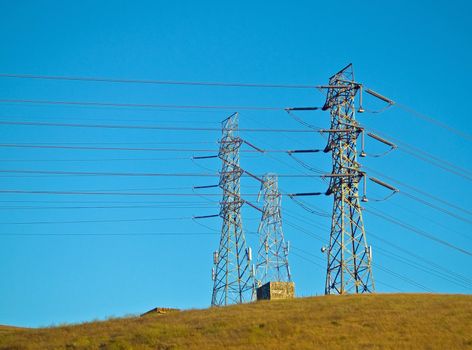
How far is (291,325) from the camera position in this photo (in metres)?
41.6

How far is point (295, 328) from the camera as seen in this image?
40.7 metres

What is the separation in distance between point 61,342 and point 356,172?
24.4 m

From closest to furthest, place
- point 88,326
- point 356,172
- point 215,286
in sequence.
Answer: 1. point 88,326
2. point 356,172
3. point 215,286

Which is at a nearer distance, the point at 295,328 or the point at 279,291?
the point at 295,328

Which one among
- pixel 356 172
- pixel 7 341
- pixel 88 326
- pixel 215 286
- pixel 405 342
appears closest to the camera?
pixel 405 342

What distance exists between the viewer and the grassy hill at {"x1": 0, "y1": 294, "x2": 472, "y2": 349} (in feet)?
125

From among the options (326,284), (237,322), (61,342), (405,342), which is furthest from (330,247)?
(61,342)

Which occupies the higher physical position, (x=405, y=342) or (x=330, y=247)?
(x=330, y=247)

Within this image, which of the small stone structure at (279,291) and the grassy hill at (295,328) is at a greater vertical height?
the small stone structure at (279,291)

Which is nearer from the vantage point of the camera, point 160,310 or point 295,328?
point 295,328

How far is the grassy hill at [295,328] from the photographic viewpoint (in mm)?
38000

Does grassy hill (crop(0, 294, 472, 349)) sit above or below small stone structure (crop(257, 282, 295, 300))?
below

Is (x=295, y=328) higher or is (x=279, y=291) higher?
(x=279, y=291)

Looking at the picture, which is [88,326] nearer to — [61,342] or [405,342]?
[61,342]
